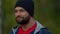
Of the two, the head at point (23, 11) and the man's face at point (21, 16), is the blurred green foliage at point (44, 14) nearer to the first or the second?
the head at point (23, 11)

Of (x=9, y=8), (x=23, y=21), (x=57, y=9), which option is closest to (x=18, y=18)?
(x=23, y=21)

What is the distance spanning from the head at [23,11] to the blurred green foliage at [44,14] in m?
3.94

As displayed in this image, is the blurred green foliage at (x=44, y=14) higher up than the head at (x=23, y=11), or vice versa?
the head at (x=23, y=11)

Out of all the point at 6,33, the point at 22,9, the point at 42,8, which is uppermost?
the point at 22,9

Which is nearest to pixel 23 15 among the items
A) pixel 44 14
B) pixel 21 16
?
pixel 21 16

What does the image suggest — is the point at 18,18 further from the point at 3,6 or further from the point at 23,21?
the point at 3,6

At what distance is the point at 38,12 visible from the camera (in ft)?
31.6

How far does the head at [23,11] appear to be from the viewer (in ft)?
16.7

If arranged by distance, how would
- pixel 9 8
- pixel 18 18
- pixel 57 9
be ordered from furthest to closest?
pixel 57 9 → pixel 9 8 → pixel 18 18

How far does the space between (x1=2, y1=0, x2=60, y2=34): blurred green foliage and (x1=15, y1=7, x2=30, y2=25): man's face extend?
4054mm

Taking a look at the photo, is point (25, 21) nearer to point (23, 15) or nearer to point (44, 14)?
point (23, 15)

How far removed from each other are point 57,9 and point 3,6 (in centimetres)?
154

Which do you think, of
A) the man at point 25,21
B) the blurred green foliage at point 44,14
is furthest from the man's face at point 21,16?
the blurred green foliage at point 44,14

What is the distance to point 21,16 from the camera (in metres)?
5.11
